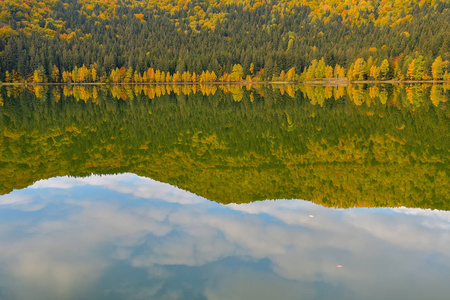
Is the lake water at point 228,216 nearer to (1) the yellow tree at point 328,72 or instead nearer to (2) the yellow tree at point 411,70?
(2) the yellow tree at point 411,70

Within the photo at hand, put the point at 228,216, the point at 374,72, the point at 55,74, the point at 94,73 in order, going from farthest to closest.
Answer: the point at 55,74 < the point at 94,73 < the point at 374,72 < the point at 228,216

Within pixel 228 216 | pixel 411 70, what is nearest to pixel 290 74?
pixel 411 70

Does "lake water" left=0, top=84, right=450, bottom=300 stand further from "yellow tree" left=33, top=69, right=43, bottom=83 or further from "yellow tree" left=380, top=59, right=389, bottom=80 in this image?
"yellow tree" left=33, top=69, right=43, bottom=83

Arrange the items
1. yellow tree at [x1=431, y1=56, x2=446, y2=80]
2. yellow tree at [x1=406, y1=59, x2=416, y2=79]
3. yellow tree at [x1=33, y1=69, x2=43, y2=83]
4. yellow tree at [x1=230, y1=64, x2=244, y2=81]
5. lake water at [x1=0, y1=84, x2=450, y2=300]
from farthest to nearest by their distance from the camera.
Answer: yellow tree at [x1=230, y1=64, x2=244, y2=81] < yellow tree at [x1=33, y1=69, x2=43, y2=83] < yellow tree at [x1=406, y1=59, x2=416, y2=79] < yellow tree at [x1=431, y1=56, x2=446, y2=80] < lake water at [x1=0, y1=84, x2=450, y2=300]

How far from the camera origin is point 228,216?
11.8 metres

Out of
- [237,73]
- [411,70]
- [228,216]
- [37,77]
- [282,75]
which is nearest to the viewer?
[228,216]

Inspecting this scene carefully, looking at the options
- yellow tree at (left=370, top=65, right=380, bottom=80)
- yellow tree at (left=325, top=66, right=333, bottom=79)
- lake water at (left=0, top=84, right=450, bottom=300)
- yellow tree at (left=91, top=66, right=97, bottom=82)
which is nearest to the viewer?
lake water at (left=0, top=84, right=450, bottom=300)

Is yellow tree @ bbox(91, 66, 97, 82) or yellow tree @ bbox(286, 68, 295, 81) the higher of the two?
yellow tree @ bbox(286, 68, 295, 81)

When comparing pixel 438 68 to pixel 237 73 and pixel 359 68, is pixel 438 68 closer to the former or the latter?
pixel 359 68

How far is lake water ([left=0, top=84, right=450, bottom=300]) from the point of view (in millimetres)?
8008

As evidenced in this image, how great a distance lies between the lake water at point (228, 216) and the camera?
8.01 meters

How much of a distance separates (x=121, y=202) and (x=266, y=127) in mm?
15635

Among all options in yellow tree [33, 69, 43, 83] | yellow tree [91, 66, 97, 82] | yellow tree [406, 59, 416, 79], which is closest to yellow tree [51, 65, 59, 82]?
yellow tree [33, 69, 43, 83]

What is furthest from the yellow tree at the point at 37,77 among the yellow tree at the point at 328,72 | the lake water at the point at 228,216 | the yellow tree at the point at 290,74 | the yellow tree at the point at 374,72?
the lake water at the point at 228,216
